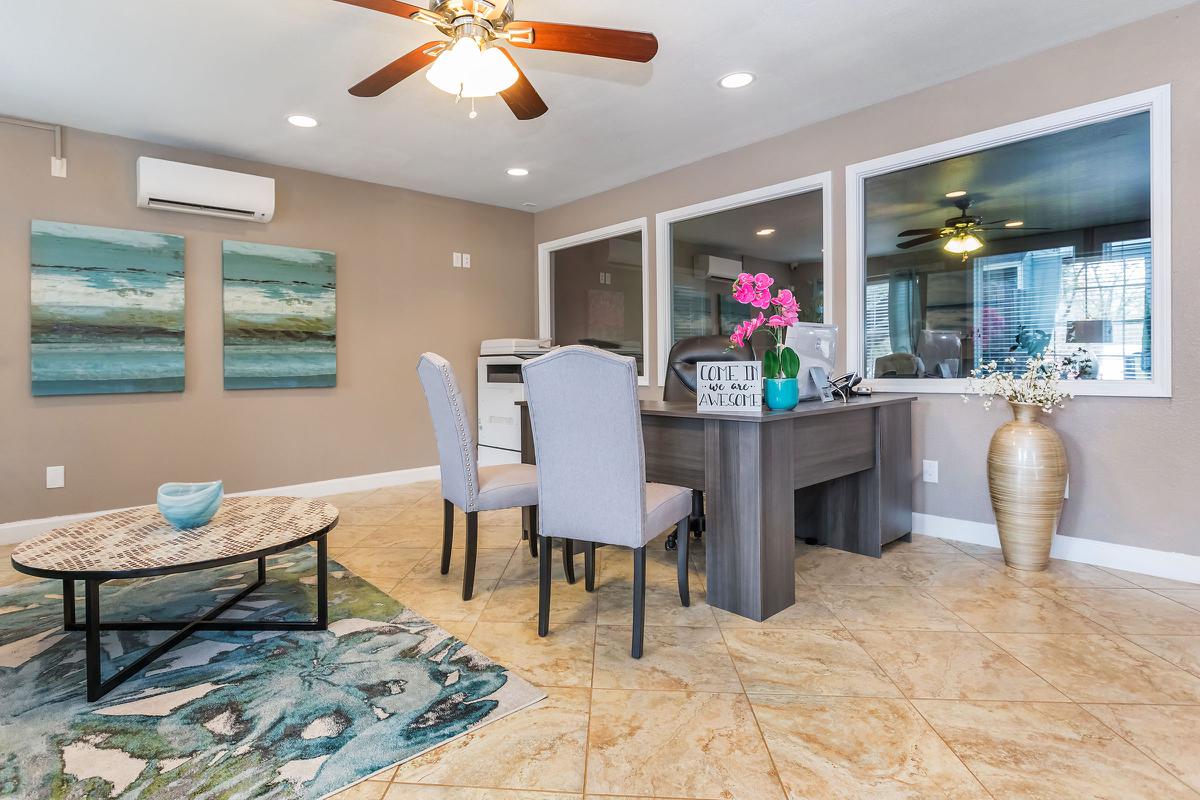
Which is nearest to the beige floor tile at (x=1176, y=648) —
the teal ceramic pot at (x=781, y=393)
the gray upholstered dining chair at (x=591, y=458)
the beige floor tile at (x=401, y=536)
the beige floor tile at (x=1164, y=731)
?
the beige floor tile at (x=1164, y=731)

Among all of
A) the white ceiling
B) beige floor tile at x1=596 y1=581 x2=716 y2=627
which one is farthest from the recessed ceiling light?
beige floor tile at x1=596 y1=581 x2=716 y2=627

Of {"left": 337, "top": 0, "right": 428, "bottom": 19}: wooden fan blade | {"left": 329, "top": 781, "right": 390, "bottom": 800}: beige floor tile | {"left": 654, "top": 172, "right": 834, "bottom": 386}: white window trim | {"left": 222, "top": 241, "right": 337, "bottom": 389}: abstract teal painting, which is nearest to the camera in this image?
{"left": 329, "top": 781, "right": 390, "bottom": 800}: beige floor tile

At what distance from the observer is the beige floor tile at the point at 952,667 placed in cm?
171

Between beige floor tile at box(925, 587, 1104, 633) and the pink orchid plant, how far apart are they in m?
1.10

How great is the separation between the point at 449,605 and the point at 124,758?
1092 mm

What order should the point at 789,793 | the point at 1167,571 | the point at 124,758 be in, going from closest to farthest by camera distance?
the point at 789,793, the point at 124,758, the point at 1167,571

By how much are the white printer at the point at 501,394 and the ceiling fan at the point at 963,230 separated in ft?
9.22

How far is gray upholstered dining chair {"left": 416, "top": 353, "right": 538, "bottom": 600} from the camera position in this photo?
7.86 ft

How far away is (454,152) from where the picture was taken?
4.12 m

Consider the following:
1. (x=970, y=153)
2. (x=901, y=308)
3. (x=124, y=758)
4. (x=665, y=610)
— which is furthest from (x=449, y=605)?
(x=970, y=153)

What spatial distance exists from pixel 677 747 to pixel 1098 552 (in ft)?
8.22

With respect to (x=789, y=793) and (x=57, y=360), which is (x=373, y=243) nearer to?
(x=57, y=360)

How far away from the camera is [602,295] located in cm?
529

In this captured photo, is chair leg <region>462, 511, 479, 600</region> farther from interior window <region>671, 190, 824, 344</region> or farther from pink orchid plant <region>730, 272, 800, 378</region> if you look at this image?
interior window <region>671, 190, 824, 344</region>
